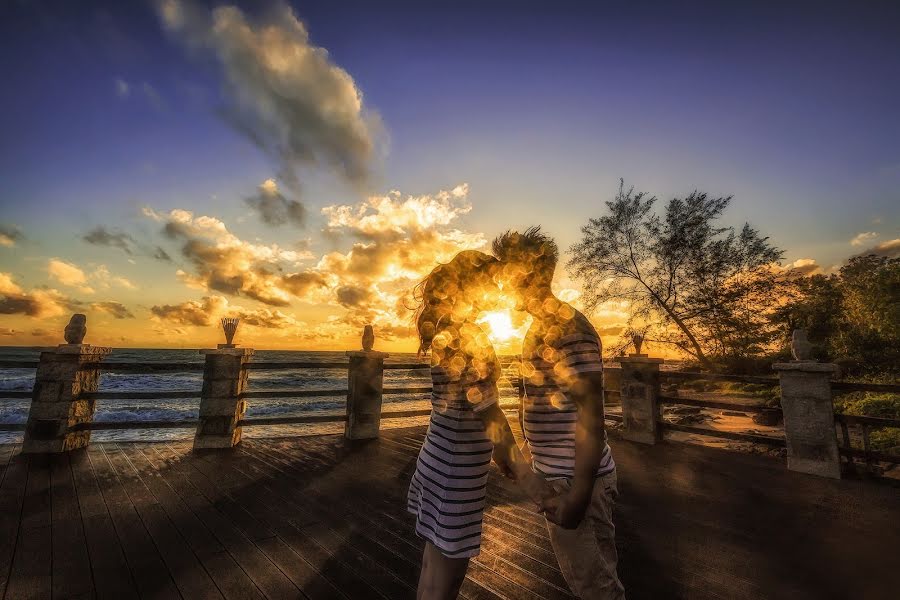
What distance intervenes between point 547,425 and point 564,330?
1.43 ft

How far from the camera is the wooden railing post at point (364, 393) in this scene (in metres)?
6.57

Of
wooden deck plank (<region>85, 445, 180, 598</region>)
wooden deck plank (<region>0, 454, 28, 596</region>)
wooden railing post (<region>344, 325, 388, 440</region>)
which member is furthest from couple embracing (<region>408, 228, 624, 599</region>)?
wooden railing post (<region>344, 325, 388, 440</region>)

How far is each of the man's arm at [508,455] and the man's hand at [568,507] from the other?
50 mm

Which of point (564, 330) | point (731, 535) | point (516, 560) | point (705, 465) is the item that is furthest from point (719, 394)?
point (564, 330)

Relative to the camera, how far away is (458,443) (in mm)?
Answer: 1444

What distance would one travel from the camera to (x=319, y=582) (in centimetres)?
251

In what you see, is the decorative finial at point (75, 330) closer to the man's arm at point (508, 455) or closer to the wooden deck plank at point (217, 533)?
the wooden deck plank at point (217, 533)

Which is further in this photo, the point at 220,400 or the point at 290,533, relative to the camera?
the point at 220,400

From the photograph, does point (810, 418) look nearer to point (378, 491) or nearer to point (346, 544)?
point (378, 491)

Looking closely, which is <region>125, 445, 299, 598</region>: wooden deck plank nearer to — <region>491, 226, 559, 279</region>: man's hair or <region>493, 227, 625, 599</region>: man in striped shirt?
<region>493, 227, 625, 599</region>: man in striped shirt

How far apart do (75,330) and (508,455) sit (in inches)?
290

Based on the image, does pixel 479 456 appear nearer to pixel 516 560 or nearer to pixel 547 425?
pixel 547 425

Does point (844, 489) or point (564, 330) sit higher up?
point (564, 330)

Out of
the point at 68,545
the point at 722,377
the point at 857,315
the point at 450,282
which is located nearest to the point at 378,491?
the point at 68,545
